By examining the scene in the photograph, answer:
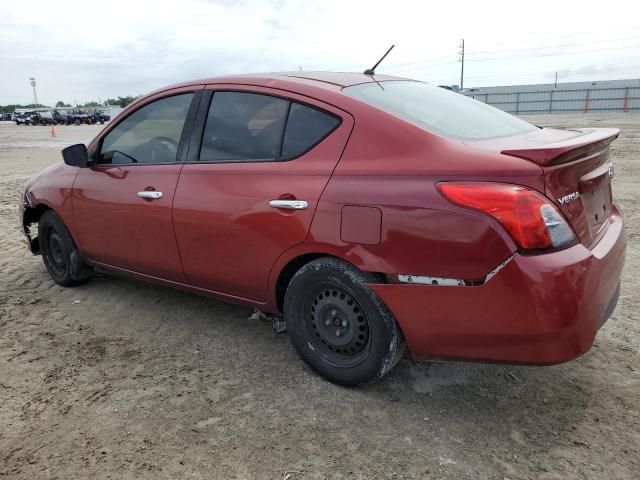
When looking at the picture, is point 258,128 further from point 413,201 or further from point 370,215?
point 413,201

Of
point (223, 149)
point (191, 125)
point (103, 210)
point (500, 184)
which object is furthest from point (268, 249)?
point (103, 210)

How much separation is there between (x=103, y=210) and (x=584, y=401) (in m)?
3.39

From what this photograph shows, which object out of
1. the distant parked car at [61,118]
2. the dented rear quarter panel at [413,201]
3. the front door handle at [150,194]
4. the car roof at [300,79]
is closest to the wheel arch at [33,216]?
the front door handle at [150,194]

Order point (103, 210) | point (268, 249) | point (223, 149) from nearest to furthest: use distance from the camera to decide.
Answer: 1. point (268, 249)
2. point (223, 149)
3. point (103, 210)

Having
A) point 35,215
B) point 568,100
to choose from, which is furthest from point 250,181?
point 568,100

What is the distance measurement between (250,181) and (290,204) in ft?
1.14

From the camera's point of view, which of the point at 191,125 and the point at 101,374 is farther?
the point at 191,125

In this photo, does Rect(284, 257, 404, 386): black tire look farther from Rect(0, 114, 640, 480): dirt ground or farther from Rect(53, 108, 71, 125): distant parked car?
Rect(53, 108, 71, 125): distant parked car

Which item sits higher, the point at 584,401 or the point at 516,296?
the point at 516,296

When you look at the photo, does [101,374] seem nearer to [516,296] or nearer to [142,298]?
[142,298]

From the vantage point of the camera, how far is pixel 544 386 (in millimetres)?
2877

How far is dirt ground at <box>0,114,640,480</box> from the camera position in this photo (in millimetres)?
2322

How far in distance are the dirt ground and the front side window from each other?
122cm

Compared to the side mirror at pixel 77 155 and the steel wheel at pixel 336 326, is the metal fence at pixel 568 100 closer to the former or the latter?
the side mirror at pixel 77 155
